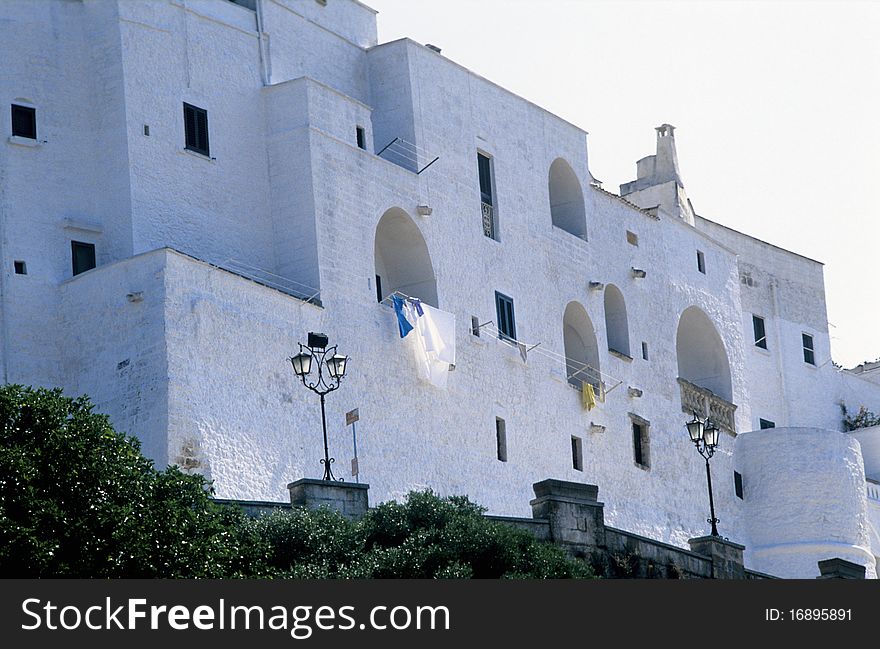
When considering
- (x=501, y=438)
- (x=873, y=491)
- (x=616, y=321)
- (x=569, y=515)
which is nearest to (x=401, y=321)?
(x=501, y=438)

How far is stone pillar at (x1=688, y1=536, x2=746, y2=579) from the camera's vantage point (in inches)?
1441

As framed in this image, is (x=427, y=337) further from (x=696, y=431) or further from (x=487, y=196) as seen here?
(x=696, y=431)

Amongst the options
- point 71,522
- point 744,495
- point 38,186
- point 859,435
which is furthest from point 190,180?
point 859,435

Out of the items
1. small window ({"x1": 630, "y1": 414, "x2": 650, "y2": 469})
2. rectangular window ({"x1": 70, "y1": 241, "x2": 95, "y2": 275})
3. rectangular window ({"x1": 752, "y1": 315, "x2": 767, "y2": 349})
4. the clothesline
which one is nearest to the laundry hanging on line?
the clothesline

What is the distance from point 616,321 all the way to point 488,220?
5.79 metres

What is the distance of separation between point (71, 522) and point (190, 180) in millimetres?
11845

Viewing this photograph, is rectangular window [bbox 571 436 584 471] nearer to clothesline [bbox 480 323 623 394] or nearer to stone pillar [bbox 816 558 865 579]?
clothesline [bbox 480 323 623 394]

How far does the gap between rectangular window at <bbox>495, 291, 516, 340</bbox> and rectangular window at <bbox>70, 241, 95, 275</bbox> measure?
9120 mm

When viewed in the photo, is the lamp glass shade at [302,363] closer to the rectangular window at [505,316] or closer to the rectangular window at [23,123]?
the rectangular window at [23,123]

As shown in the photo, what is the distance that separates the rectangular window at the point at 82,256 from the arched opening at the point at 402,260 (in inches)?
245

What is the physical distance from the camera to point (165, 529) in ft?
89.0

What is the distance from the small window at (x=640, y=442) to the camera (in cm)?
4522

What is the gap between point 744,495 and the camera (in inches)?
1911

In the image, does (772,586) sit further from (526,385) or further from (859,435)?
(859,435)
